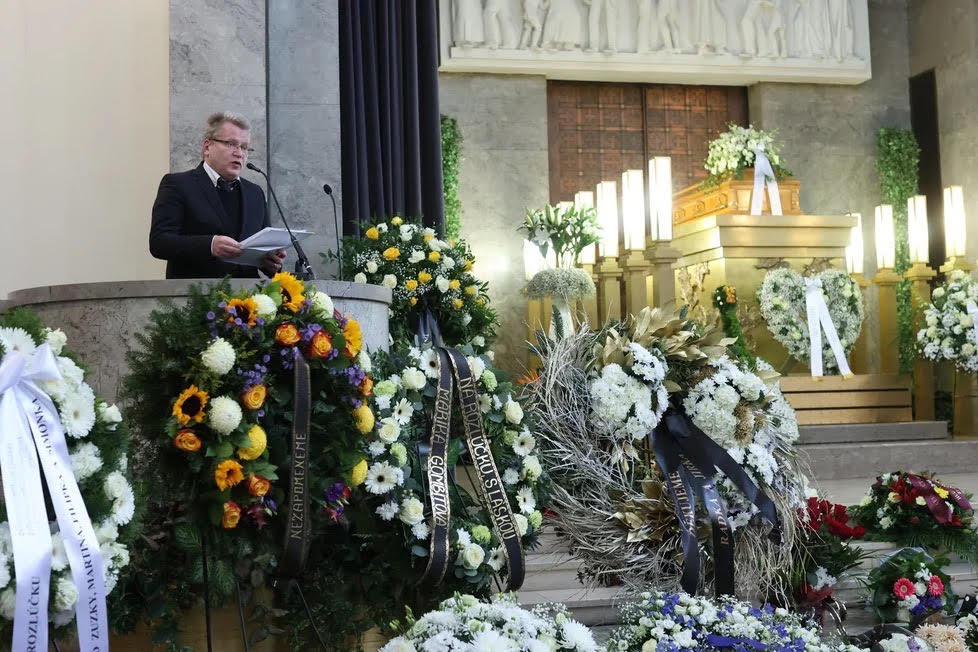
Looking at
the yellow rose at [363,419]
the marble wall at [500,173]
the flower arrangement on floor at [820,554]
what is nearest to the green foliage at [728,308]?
the marble wall at [500,173]

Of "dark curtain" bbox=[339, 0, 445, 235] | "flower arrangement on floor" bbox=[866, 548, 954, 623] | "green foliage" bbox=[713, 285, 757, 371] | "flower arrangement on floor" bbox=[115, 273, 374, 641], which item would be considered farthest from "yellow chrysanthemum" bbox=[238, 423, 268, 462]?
"green foliage" bbox=[713, 285, 757, 371]

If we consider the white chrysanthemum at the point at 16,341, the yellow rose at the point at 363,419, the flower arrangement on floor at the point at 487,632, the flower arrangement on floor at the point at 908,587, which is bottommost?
the flower arrangement on floor at the point at 908,587

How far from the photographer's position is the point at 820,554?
3.70m

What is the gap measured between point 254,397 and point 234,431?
0.31ft

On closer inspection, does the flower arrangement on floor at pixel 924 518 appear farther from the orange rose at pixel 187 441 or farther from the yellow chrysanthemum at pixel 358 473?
the orange rose at pixel 187 441

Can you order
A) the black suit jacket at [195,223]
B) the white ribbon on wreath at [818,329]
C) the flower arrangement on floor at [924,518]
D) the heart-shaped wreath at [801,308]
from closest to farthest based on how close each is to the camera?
the black suit jacket at [195,223], the flower arrangement on floor at [924,518], the white ribbon on wreath at [818,329], the heart-shaped wreath at [801,308]

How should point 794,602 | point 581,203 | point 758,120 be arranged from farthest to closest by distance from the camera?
1. point 758,120
2. point 581,203
3. point 794,602

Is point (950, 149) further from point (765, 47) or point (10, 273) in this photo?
point (10, 273)

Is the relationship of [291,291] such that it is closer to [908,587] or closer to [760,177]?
[908,587]

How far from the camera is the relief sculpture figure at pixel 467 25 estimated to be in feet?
32.1

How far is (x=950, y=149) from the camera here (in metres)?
10.5

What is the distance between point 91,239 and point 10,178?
558mm

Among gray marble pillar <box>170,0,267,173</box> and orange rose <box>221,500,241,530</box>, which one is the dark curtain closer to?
gray marble pillar <box>170,0,267,173</box>

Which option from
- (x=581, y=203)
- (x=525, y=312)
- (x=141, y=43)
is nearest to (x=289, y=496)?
(x=141, y=43)
